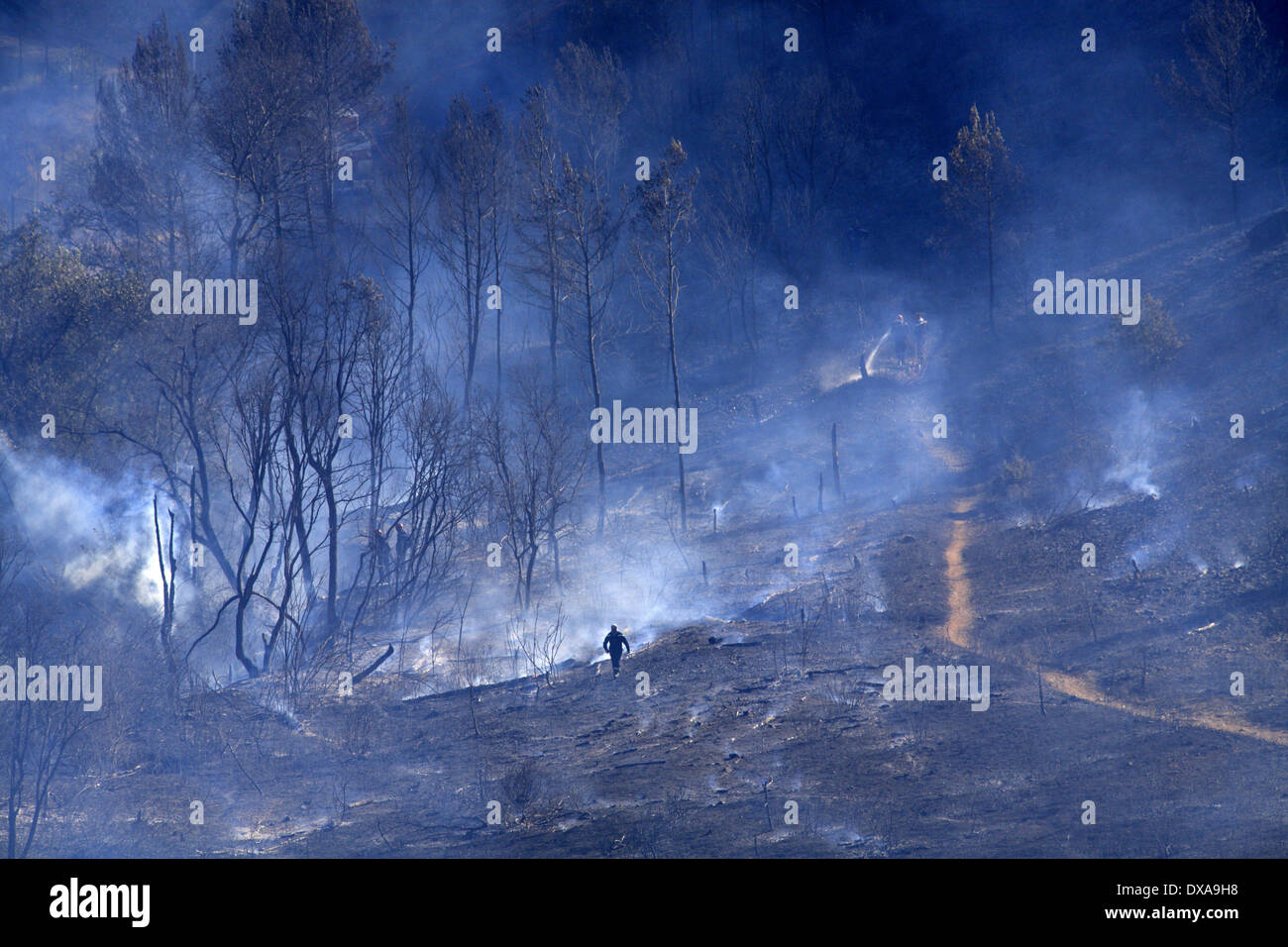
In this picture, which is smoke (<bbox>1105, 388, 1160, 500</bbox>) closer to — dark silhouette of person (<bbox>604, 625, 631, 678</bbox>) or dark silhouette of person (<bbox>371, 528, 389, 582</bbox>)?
dark silhouette of person (<bbox>604, 625, 631, 678</bbox>)

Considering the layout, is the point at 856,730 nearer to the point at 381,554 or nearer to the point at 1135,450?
the point at 381,554

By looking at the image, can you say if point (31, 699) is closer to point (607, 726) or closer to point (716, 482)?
point (607, 726)

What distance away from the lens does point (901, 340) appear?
4556cm

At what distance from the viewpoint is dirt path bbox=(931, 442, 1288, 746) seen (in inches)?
685

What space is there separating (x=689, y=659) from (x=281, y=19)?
3828 centimetres

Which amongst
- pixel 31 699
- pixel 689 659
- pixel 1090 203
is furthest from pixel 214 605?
pixel 1090 203

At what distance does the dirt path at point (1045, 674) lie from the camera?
17406 millimetres

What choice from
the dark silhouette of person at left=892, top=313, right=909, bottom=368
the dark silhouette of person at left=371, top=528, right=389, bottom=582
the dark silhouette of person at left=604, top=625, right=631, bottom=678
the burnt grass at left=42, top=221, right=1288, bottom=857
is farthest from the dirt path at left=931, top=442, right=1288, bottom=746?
the dark silhouette of person at left=371, top=528, right=389, bottom=582

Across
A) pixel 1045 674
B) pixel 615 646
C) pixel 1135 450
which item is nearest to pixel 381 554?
pixel 615 646

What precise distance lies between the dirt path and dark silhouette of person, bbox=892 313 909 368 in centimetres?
1123

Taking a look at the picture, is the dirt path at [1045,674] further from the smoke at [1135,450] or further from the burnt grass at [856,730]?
the smoke at [1135,450]

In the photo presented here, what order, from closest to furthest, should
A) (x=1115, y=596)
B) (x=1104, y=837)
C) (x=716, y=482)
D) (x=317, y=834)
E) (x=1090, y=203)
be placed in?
(x=1104, y=837) → (x=317, y=834) → (x=1115, y=596) → (x=716, y=482) → (x=1090, y=203)

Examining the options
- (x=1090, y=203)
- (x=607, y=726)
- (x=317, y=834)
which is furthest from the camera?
(x=1090, y=203)

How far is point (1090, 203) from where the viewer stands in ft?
172
